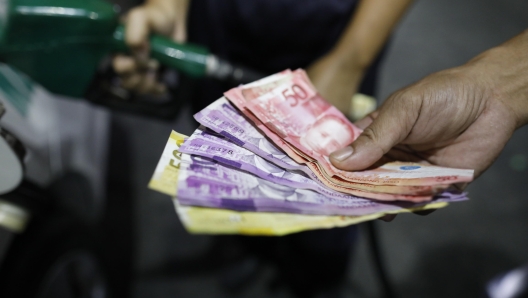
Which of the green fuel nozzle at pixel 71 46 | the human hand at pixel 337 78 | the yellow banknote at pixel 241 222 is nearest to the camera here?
the yellow banknote at pixel 241 222

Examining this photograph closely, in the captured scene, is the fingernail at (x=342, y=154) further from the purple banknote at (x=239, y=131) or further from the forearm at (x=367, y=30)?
the forearm at (x=367, y=30)

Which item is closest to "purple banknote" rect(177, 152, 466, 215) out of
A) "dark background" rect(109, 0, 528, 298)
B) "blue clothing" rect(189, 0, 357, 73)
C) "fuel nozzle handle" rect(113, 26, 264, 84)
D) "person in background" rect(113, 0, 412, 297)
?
"person in background" rect(113, 0, 412, 297)

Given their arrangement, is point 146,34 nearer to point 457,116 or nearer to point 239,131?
point 239,131

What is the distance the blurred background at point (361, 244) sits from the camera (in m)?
1.17

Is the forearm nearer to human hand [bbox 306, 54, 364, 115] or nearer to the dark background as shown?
human hand [bbox 306, 54, 364, 115]

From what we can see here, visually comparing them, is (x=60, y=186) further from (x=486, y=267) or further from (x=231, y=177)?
(x=486, y=267)

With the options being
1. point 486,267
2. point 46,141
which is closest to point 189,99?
point 46,141

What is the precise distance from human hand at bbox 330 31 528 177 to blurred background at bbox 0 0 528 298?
617 mm

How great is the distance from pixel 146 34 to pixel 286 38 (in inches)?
11.4

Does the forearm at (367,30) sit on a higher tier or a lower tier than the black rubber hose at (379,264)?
higher

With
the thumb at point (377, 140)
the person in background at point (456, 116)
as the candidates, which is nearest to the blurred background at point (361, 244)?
the person in background at point (456, 116)

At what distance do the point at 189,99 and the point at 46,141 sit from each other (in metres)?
0.30

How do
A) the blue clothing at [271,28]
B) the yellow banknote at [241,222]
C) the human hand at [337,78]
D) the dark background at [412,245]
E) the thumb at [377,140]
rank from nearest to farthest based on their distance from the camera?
the yellow banknote at [241,222] → the thumb at [377,140] → the human hand at [337,78] → the blue clothing at [271,28] → the dark background at [412,245]

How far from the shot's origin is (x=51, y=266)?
2.28 feet
